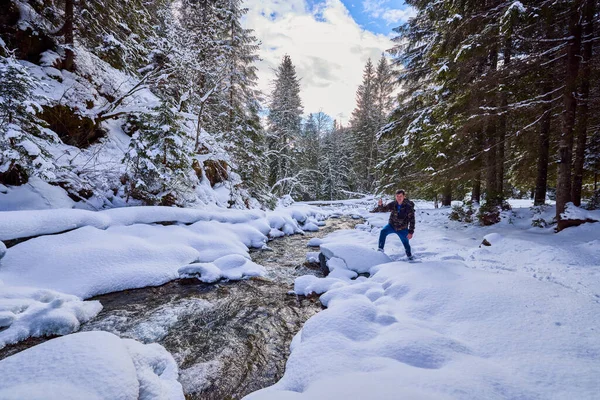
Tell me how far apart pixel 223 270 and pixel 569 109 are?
9.43 m

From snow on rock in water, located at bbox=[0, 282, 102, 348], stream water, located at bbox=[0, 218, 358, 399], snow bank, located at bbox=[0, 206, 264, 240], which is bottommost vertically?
stream water, located at bbox=[0, 218, 358, 399]

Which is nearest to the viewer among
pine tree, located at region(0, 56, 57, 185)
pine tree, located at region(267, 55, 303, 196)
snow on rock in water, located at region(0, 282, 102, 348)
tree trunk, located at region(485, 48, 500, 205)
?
snow on rock in water, located at region(0, 282, 102, 348)

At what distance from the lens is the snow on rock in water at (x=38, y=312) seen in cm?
330

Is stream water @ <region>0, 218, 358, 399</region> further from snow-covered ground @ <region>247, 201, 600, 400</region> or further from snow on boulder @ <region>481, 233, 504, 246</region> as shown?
snow on boulder @ <region>481, 233, 504, 246</region>

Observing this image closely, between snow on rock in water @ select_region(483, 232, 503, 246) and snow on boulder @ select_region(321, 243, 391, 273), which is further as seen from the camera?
snow on rock in water @ select_region(483, 232, 503, 246)

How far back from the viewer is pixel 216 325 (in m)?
4.04

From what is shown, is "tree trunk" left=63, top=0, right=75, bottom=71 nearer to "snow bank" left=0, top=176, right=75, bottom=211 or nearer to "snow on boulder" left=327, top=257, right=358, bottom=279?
"snow bank" left=0, top=176, right=75, bottom=211

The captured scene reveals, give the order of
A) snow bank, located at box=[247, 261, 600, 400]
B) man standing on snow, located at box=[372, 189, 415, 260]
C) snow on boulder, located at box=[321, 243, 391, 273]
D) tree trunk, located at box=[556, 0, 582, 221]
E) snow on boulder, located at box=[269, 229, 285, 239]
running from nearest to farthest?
snow bank, located at box=[247, 261, 600, 400] → snow on boulder, located at box=[321, 243, 391, 273] → tree trunk, located at box=[556, 0, 582, 221] → man standing on snow, located at box=[372, 189, 415, 260] → snow on boulder, located at box=[269, 229, 285, 239]

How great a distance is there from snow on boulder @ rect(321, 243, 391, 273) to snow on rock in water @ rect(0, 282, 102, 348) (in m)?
4.80

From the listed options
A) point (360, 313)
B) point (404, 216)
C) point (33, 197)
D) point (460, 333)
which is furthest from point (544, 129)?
point (33, 197)

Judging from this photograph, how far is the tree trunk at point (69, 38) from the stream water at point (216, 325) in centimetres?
926

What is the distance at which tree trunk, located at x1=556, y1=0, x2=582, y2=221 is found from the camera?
624 cm

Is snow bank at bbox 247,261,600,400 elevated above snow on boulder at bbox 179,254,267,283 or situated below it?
above

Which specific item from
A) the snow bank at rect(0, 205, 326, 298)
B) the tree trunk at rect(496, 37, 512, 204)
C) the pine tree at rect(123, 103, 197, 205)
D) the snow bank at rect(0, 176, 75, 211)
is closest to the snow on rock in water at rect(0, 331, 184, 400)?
the snow bank at rect(0, 205, 326, 298)
